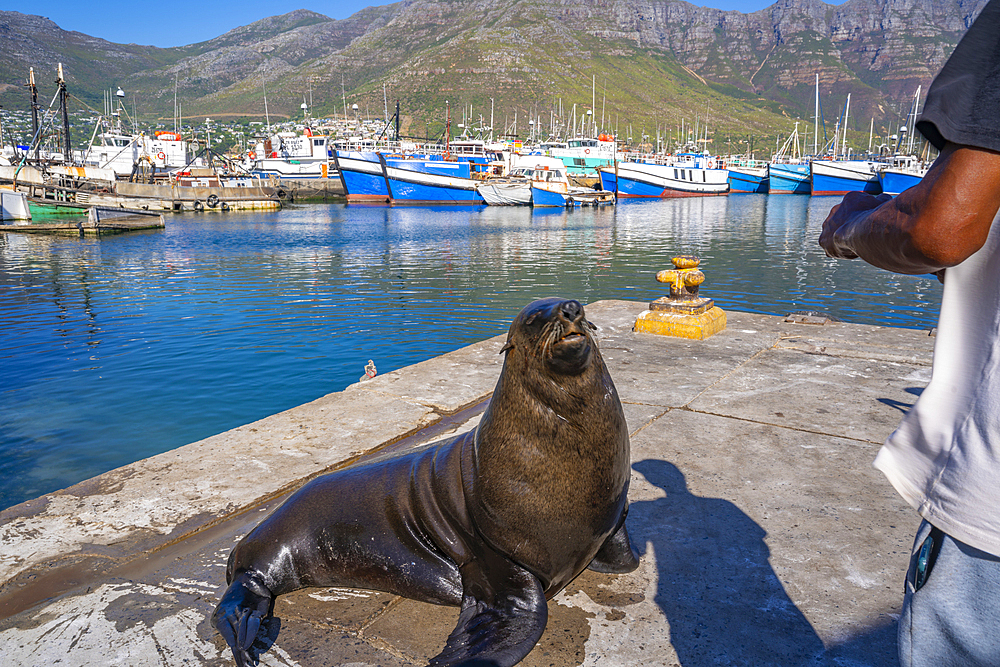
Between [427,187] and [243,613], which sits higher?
[427,187]

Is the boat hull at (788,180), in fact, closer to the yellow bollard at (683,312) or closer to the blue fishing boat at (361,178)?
the blue fishing boat at (361,178)

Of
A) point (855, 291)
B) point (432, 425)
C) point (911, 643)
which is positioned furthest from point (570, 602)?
point (855, 291)

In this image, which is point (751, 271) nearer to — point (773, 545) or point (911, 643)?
point (773, 545)

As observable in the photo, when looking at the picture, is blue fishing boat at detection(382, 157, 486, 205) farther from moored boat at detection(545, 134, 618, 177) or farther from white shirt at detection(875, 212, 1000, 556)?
white shirt at detection(875, 212, 1000, 556)

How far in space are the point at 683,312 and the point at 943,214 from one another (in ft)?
20.5

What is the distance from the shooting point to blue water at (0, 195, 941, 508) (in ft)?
28.2

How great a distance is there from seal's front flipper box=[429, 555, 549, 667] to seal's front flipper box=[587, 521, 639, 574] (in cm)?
39

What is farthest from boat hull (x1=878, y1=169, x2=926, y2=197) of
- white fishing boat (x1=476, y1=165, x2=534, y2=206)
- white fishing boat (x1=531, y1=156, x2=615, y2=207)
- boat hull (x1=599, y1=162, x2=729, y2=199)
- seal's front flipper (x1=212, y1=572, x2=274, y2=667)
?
seal's front flipper (x1=212, y1=572, x2=274, y2=667)

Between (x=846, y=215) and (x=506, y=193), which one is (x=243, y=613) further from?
(x=506, y=193)

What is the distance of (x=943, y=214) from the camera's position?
1022 mm

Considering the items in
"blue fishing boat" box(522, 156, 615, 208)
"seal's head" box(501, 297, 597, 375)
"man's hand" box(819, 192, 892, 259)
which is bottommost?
"seal's head" box(501, 297, 597, 375)

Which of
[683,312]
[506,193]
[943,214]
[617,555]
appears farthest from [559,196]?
[943,214]

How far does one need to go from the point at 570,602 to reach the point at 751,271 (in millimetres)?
20339

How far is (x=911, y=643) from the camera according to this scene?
43.5 inches
